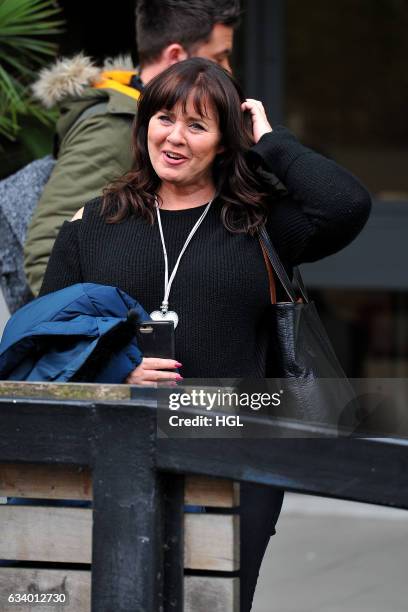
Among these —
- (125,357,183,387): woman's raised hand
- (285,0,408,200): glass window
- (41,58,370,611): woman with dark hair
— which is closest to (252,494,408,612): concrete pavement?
(41,58,370,611): woman with dark hair

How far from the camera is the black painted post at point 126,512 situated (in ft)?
7.03

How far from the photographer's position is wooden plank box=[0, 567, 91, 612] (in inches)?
88.0

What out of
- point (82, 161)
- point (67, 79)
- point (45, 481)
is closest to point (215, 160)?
point (82, 161)

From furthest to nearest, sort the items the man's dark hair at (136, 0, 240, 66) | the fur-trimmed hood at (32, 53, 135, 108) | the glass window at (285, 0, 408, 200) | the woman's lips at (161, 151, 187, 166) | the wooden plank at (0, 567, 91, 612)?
the glass window at (285, 0, 408, 200) < the fur-trimmed hood at (32, 53, 135, 108) < the man's dark hair at (136, 0, 240, 66) < the woman's lips at (161, 151, 187, 166) < the wooden plank at (0, 567, 91, 612)

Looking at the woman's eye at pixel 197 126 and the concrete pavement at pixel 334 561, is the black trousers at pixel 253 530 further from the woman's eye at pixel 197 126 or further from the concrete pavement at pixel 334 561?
the concrete pavement at pixel 334 561

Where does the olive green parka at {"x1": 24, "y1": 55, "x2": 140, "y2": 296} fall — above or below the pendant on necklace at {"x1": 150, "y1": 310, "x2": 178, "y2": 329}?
above

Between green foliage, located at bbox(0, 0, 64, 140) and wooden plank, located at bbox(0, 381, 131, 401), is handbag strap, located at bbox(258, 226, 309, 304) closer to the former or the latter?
wooden plank, located at bbox(0, 381, 131, 401)

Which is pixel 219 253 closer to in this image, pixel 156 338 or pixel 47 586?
pixel 156 338

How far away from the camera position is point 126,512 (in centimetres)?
216

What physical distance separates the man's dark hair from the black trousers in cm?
143

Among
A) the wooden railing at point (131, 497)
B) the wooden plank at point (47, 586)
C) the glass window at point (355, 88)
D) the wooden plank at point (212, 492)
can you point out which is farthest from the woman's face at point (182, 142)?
the glass window at point (355, 88)

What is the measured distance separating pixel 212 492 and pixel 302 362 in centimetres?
70

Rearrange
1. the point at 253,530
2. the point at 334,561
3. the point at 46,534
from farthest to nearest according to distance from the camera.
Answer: the point at 334,561 → the point at 253,530 → the point at 46,534

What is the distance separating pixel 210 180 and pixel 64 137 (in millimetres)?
768
